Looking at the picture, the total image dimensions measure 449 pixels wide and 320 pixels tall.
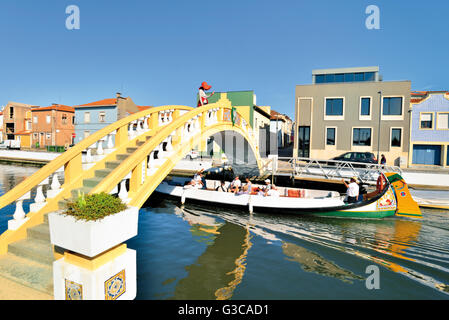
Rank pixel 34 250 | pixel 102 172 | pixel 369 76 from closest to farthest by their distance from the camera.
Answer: pixel 34 250 < pixel 102 172 < pixel 369 76

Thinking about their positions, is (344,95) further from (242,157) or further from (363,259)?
(363,259)

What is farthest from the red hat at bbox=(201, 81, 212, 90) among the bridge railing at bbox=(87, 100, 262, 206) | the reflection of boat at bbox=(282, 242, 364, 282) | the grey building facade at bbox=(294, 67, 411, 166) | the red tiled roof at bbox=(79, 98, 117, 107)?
the red tiled roof at bbox=(79, 98, 117, 107)

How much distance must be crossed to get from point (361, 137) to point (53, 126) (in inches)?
1886

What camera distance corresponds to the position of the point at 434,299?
5539 millimetres

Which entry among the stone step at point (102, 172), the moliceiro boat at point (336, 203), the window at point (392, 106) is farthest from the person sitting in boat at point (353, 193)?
the window at point (392, 106)

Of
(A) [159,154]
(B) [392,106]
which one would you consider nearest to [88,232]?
(A) [159,154]

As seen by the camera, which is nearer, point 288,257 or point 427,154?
point 288,257

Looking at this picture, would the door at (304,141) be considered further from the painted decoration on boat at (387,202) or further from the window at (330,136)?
the painted decoration on boat at (387,202)

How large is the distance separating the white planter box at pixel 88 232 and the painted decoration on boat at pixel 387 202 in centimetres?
1193

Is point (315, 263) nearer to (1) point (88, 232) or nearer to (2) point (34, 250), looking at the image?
(1) point (88, 232)

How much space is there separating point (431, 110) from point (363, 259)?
26.6 meters

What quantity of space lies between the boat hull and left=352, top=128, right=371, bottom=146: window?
694 inches

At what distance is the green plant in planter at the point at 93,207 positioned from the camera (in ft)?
11.1

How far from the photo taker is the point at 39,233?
515 centimetres
